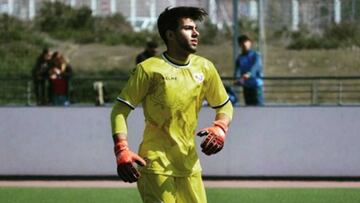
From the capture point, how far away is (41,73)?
17172 millimetres

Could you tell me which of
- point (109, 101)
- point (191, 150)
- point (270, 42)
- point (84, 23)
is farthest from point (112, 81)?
point (191, 150)

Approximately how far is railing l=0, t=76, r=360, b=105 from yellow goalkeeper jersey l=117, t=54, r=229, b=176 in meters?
8.49

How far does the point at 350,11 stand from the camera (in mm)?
16328

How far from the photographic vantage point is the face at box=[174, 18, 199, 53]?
753cm

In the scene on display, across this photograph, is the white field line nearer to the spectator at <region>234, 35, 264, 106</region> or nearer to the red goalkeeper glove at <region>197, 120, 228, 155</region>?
the spectator at <region>234, 35, 264, 106</region>

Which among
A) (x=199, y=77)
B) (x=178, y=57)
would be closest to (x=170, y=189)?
(x=199, y=77)

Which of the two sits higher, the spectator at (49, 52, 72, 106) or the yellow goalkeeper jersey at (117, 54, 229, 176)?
the yellow goalkeeper jersey at (117, 54, 229, 176)

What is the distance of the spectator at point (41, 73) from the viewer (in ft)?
53.8

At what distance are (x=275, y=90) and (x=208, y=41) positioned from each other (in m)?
2.61

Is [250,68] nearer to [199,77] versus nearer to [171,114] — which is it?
[199,77]

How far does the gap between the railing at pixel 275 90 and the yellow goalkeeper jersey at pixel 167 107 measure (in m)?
8.49

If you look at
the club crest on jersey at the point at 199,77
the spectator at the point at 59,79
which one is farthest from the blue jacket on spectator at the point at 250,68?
the club crest on jersey at the point at 199,77

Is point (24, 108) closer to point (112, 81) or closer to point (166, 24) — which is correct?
point (112, 81)

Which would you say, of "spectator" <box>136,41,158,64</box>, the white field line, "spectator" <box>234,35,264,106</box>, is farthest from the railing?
the white field line
